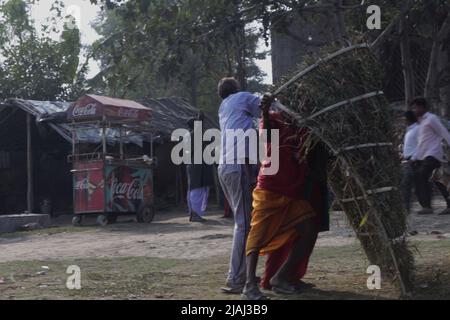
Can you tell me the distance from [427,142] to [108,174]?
20.5 ft

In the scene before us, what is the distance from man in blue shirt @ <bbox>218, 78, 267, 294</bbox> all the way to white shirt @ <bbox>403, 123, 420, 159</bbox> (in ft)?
17.0

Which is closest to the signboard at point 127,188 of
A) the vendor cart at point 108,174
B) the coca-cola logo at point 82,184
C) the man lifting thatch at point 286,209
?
the vendor cart at point 108,174

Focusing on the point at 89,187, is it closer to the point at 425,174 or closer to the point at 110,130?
the point at 110,130

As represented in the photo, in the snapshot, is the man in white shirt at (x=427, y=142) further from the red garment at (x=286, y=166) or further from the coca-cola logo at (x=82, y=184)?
the coca-cola logo at (x=82, y=184)

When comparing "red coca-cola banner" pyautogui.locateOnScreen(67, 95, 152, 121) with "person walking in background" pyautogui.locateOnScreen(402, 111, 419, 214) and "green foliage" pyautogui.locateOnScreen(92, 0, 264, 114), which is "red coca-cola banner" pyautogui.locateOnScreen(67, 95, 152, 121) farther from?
"person walking in background" pyautogui.locateOnScreen(402, 111, 419, 214)

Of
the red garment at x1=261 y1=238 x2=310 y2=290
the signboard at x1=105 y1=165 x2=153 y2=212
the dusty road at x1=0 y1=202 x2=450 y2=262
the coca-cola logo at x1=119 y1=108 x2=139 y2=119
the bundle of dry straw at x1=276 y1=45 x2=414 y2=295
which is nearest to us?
the bundle of dry straw at x1=276 y1=45 x2=414 y2=295

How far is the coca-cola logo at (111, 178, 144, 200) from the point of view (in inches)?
571

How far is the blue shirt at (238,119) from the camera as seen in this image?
6.22 m

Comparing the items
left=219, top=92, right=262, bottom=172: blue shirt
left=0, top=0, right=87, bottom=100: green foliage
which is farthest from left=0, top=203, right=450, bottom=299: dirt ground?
left=0, top=0, right=87, bottom=100: green foliage

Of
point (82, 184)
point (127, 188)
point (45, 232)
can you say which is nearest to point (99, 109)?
point (82, 184)

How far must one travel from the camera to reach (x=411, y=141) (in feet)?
36.4

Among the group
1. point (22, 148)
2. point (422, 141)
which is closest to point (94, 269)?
point (422, 141)

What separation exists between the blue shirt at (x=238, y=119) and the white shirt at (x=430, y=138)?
5055 mm
